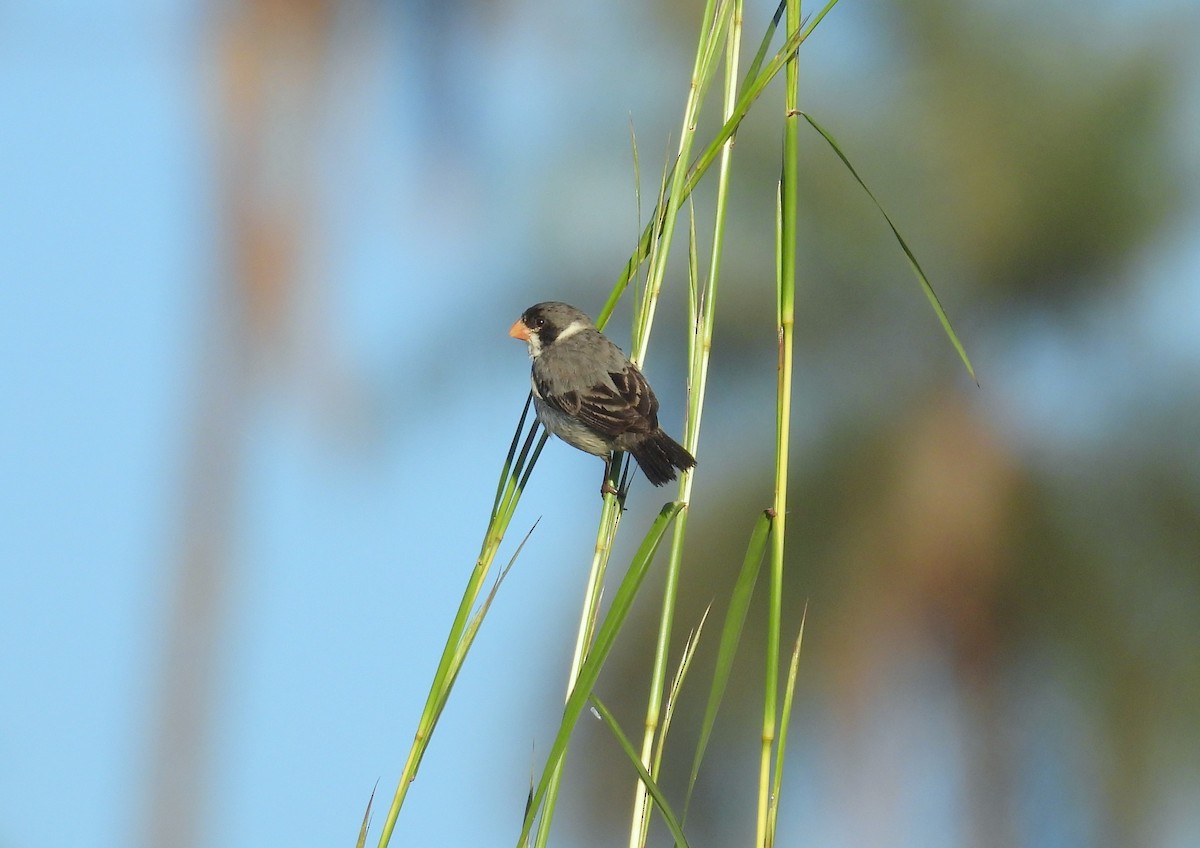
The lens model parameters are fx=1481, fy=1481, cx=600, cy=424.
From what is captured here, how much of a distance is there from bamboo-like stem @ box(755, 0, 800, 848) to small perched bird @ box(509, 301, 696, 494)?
236cm

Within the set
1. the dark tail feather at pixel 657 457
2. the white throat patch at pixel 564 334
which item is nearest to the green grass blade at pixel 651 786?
the dark tail feather at pixel 657 457

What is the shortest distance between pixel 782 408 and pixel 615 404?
9.98ft

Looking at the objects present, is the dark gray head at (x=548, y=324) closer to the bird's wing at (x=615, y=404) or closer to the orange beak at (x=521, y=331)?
the orange beak at (x=521, y=331)

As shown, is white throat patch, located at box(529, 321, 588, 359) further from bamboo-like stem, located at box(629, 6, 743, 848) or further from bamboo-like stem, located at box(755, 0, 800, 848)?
bamboo-like stem, located at box(755, 0, 800, 848)

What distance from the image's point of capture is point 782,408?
2.39 meters

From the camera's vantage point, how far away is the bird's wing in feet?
17.3

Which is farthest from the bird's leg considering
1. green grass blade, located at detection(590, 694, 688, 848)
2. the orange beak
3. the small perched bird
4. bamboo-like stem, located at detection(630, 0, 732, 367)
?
the orange beak

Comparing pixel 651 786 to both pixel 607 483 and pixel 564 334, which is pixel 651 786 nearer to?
pixel 607 483

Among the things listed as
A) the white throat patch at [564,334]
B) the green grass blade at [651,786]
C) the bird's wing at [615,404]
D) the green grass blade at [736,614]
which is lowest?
the green grass blade at [651,786]

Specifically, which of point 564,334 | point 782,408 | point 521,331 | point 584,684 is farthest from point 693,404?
point 521,331

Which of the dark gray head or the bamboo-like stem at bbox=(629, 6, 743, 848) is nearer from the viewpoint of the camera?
the bamboo-like stem at bbox=(629, 6, 743, 848)

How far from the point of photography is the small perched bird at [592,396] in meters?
5.05

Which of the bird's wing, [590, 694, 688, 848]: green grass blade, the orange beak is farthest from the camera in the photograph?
the orange beak

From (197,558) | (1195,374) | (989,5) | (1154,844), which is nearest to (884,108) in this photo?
(989,5)
